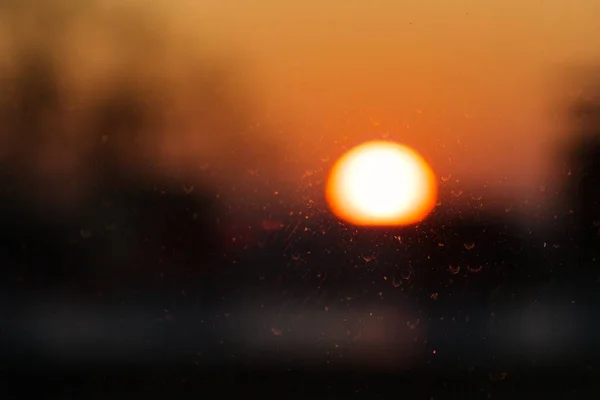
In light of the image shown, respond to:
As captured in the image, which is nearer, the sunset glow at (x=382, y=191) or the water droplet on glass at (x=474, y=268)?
the water droplet on glass at (x=474, y=268)

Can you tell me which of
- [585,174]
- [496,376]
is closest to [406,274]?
[496,376]

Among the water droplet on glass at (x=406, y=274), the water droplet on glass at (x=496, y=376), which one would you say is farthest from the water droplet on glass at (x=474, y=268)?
the water droplet on glass at (x=496, y=376)

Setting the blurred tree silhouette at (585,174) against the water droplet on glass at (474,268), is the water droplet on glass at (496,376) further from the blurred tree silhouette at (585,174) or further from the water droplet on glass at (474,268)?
the blurred tree silhouette at (585,174)

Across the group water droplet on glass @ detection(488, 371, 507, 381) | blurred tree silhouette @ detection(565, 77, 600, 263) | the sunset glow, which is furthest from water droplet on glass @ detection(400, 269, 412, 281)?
blurred tree silhouette @ detection(565, 77, 600, 263)

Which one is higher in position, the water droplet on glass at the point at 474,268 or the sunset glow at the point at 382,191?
the sunset glow at the point at 382,191

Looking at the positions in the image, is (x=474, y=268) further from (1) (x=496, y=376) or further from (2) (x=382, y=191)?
(2) (x=382, y=191)

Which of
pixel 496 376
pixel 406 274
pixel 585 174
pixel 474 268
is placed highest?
pixel 585 174

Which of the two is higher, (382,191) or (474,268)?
(382,191)

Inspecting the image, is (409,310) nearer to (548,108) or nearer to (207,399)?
(207,399)

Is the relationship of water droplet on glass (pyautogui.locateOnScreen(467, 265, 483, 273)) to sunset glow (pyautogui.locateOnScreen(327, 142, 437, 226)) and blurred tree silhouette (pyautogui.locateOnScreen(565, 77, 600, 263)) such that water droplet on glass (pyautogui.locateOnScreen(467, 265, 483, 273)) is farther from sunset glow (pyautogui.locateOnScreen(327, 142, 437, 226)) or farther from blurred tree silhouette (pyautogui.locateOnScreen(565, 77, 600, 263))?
blurred tree silhouette (pyautogui.locateOnScreen(565, 77, 600, 263))

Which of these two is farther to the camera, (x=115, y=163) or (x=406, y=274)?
(x=115, y=163)

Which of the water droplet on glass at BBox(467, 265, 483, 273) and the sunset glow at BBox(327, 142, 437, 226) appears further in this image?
the sunset glow at BBox(327, 142, 437, 226)
